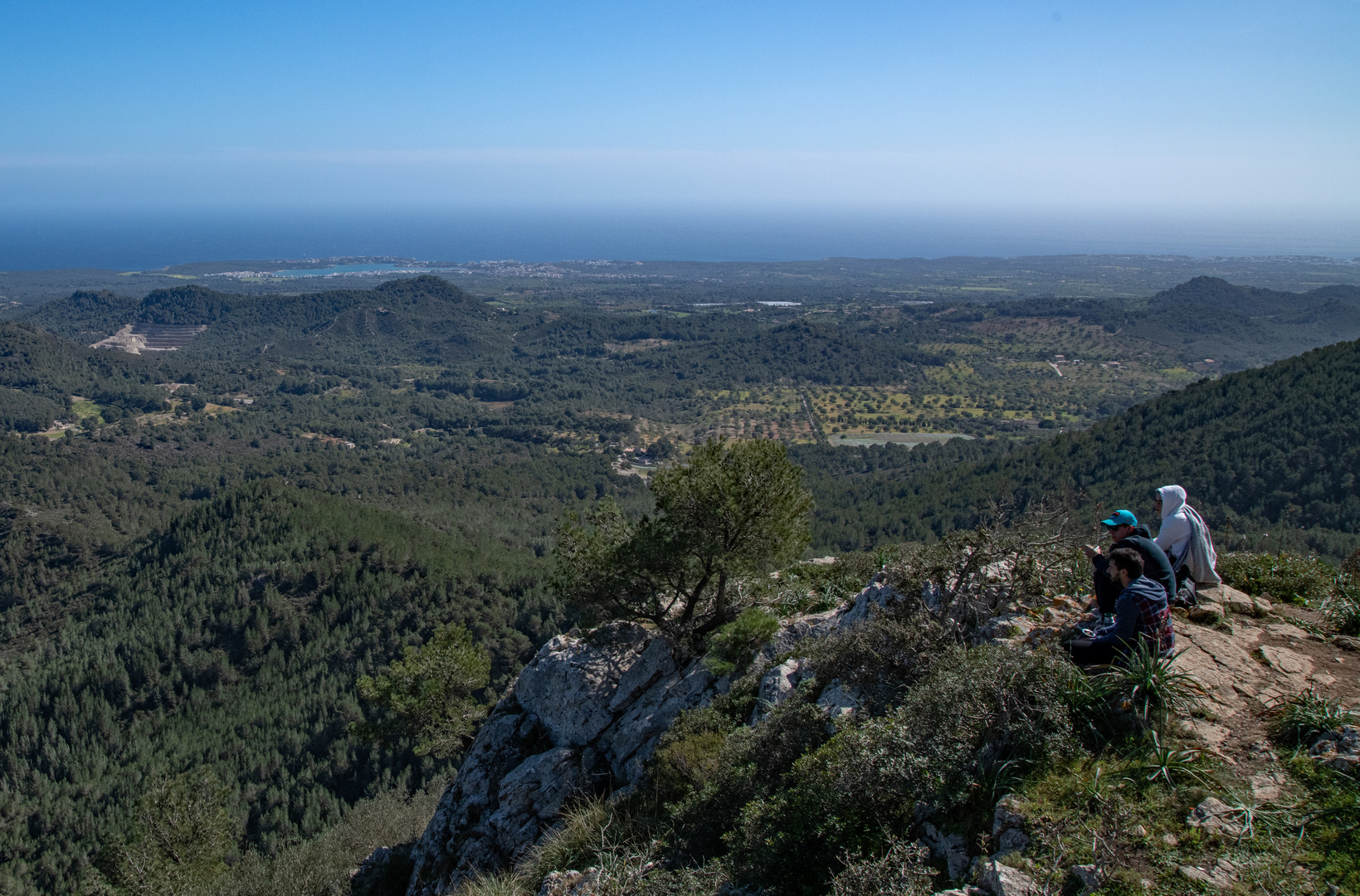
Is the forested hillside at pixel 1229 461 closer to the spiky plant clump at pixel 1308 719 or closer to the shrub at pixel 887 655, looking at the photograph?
the shrub at pixel 887 655

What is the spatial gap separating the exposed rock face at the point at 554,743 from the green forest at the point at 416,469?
6.65 feet

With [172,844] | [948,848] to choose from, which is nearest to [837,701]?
[948,848]

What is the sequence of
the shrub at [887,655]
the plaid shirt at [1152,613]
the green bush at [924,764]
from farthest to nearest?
the shrub at [887,655] → the plaid shirt at [1152,613] → the green bush at [924,764]

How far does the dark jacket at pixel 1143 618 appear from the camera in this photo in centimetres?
621

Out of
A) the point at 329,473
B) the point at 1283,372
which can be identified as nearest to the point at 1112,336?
the point at 1283,372

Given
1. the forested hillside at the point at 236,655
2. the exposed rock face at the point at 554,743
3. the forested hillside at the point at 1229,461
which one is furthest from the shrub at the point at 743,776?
the forested hillside at the point at 236,655

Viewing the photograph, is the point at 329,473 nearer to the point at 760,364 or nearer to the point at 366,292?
the point at 760,364

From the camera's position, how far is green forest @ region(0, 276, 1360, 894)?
40.9 m

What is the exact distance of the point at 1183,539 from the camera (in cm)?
800

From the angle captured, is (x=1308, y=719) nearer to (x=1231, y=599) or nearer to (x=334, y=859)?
(x=1231, y=599)

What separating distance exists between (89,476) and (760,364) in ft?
384

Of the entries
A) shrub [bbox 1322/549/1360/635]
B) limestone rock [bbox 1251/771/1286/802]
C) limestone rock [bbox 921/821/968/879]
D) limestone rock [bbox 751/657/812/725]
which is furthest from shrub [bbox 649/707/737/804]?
shrub [bbox 1322/549/1360/635]

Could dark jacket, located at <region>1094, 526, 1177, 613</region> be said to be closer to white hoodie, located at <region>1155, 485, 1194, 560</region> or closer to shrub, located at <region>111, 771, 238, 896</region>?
white hoodie, located at <region>1155, 485, 1194, 560</region>

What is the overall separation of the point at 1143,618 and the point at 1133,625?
12 centimetres
